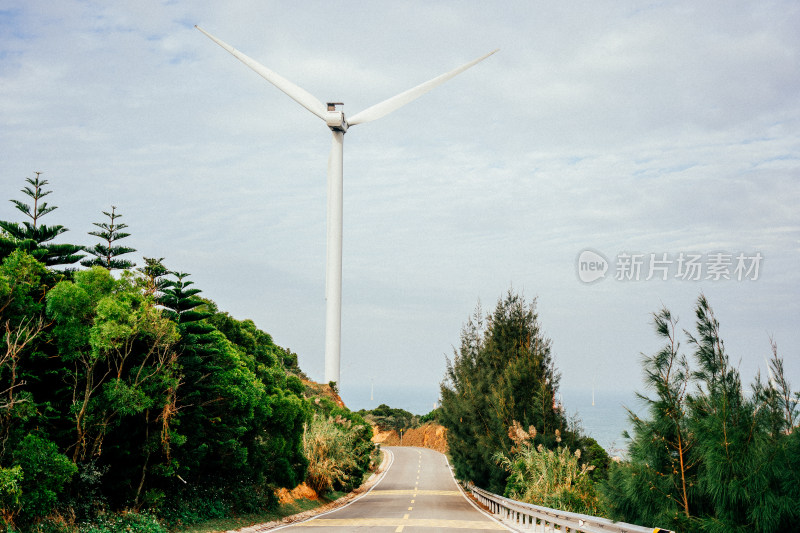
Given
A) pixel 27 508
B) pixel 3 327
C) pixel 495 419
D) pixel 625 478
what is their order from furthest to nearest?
pixel 495 419
pixel 3 327
pixel 27 508
pixel 625 478

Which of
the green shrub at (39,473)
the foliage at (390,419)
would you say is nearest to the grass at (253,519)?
the green shrub at (39,473)

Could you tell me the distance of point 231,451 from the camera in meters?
21.1

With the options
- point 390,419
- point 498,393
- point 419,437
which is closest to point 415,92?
point 498,393

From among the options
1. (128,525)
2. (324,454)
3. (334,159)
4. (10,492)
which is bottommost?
(128,525)

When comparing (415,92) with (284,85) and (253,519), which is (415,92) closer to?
(284,85)

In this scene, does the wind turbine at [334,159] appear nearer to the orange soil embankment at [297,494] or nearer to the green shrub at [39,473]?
the orange soil embankment at [297,494]

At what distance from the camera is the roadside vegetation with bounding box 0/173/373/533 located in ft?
45.1

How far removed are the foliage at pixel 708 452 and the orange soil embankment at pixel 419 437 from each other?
241 feet

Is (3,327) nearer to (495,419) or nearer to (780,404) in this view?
(780,404)

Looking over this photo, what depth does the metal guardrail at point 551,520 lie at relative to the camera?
10750 mm

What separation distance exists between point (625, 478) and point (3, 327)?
13.0 metres

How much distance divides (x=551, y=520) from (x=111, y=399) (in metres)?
10.9

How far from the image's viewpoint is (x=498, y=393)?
28188mm

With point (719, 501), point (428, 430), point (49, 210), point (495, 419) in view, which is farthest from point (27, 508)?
point (428, 430)
